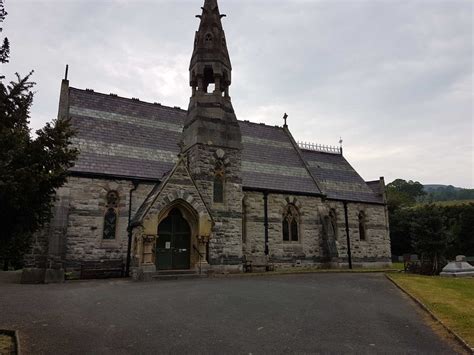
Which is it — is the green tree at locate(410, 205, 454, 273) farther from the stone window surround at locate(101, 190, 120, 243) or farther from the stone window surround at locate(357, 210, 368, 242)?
the stone window surround at locate(101, 190, 120, 243)

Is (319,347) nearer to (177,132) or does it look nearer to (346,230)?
(177,132)

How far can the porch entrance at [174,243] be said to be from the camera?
18094mm

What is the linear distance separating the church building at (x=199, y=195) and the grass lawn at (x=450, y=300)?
9.01m

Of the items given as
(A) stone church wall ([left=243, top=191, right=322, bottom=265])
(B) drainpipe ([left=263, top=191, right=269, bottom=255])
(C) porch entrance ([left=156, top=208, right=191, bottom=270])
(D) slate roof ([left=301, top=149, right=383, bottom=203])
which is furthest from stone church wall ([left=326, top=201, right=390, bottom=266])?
(C) porch entrance ([left=156, top=208, right=191, bottom=270])

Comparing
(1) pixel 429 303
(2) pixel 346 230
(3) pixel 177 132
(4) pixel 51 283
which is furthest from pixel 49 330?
(2) pixel 346 230

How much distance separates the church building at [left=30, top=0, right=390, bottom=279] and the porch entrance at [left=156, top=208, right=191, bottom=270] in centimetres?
5

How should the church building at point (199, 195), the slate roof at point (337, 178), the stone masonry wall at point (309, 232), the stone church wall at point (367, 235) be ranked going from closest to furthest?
the church building at point (199, 195) → the stone masonry wall at point (309, 232) → the stone church wall at point (367, 235) → the slate roof at point (337, 178)

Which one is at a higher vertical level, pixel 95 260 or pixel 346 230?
pixel 346 230

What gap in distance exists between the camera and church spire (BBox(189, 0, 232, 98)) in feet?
71.3

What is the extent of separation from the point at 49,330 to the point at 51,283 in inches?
347

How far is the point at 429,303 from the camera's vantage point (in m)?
10.7

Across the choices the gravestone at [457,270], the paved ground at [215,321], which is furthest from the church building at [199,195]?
the gravestone at [457,270]

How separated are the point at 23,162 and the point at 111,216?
13270mm

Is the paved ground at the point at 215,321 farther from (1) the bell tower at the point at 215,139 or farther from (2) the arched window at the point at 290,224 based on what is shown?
(2) the arched window at the point at 290,224
